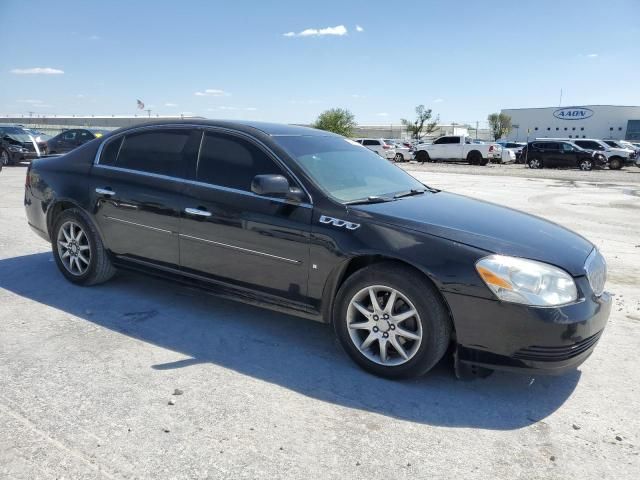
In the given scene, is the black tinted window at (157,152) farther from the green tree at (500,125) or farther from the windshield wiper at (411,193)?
the green tree at (500,125)

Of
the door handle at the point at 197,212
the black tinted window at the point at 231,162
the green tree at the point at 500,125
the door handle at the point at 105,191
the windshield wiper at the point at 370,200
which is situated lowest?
the door handle at the point at 197,212

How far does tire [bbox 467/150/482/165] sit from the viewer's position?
3359 centimetres

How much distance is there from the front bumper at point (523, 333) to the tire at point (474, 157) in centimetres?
3205

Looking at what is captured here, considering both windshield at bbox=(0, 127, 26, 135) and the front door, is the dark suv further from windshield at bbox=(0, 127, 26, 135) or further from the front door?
the front door

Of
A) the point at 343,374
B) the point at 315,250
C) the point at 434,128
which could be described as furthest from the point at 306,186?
the point at 434,128

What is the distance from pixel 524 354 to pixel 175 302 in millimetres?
3008

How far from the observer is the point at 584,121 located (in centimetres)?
7831

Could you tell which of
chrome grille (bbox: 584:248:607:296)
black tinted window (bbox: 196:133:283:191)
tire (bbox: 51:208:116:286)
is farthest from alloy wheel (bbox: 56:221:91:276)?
chrome grille (bbox: 584:248:607:296)

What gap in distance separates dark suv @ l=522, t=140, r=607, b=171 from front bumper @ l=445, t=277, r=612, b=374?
30130 millimetres

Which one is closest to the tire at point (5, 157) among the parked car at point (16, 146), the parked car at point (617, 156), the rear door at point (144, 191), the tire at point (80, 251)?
the parked car at point (16, 146)

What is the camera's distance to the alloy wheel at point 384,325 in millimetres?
3297

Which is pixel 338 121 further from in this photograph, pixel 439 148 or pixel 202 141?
pixel 202 141

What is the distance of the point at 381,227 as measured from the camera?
3.39 m

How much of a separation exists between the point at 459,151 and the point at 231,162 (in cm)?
3209
